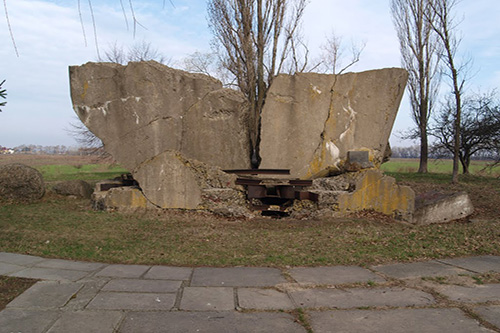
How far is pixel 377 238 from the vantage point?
6.15 metres

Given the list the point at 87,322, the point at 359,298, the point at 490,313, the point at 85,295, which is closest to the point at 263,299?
the point at 359,298

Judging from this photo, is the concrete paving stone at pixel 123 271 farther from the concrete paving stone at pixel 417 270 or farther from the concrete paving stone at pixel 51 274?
the concrete paving stone at pixel 417 270

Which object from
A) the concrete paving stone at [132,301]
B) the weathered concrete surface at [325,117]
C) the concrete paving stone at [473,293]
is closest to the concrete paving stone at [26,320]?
the concrete paving stone at [132,301]

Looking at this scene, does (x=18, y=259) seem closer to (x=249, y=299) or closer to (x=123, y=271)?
(x=123, y=271)

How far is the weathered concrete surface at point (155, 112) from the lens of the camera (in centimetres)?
873

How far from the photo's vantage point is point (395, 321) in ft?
10.5

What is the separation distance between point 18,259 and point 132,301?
2.21 m

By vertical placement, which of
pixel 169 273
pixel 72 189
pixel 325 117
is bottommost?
pixel 169 273

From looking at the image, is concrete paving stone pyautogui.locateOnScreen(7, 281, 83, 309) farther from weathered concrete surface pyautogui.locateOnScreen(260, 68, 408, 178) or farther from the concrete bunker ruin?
weathered concrete surface pyautogui.locateOnScreen(260, 68, 408, 178)

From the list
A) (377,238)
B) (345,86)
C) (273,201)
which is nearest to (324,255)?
(377,238)

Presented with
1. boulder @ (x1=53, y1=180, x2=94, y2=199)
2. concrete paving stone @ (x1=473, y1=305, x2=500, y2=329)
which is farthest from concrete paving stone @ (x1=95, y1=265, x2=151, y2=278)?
boulder @ (x1=53, y1=180, x2=94, y2=199)

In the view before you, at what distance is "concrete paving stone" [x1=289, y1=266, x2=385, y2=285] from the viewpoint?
4.21 meters

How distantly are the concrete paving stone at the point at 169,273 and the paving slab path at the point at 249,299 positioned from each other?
1cm

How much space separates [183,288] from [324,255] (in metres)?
2.10
